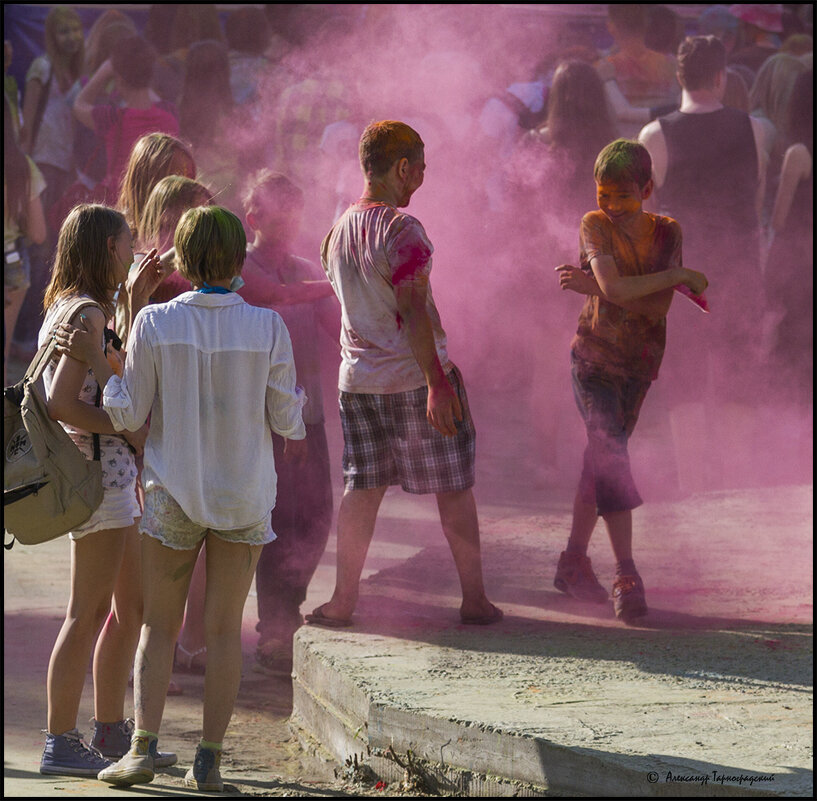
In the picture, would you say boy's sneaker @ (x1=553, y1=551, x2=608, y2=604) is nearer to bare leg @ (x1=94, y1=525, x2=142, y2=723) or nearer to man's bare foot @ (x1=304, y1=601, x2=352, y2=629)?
man's bare foot @ (x1=304, y1=601, x2=352, y2=629)

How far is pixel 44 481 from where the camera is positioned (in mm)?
2865

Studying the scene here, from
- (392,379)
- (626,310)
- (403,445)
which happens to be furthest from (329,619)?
(626,310)

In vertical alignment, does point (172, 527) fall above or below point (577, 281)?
below

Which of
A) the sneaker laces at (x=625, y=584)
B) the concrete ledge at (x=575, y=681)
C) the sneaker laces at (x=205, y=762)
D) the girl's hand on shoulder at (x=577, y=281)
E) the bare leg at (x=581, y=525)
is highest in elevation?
the girl's hand on shoulder at (x=577, y=281)

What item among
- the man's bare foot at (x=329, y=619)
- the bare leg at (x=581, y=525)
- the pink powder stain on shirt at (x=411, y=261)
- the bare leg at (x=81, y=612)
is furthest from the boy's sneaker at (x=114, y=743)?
the bare leg at (x=581, y=525)

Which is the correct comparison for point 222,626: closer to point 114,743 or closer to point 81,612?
point 81,612

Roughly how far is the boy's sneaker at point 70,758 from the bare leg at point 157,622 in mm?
243

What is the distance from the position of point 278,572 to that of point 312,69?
3486mm

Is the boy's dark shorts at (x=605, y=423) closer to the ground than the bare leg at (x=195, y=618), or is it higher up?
higher up

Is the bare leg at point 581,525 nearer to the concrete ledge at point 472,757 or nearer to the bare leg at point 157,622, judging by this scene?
the concrete ledge at point 472,757

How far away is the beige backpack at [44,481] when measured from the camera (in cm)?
287

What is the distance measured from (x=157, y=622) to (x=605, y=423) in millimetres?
1771

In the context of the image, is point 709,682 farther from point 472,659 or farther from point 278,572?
point 278,572

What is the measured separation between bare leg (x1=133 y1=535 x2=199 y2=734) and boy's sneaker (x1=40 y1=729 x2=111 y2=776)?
243 millimetres
